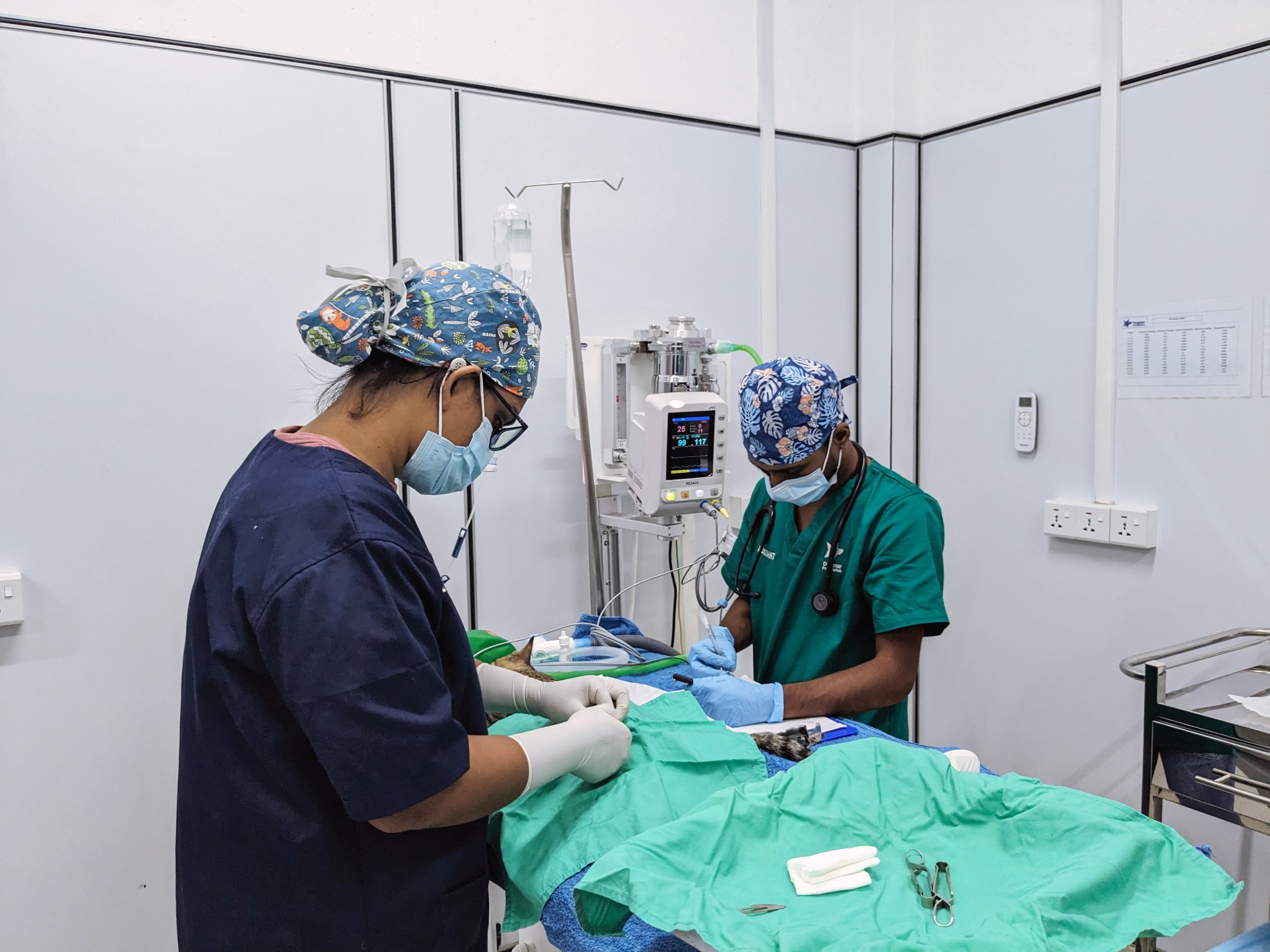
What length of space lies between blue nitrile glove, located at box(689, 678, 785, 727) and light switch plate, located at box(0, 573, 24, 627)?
1440 millimetres

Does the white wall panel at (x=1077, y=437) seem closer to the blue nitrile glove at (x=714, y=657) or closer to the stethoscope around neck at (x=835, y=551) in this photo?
the stethoscope around neck at (x=835, y=551)

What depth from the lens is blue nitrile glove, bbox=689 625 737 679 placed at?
5.57 feet

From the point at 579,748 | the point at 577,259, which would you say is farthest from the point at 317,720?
the point at 577,259

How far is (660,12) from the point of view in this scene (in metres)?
2.60

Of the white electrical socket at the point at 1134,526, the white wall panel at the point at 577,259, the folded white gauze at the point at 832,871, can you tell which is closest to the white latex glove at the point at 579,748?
the folded white gauze at the point at 832,871

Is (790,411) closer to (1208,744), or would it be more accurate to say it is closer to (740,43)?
(1208,744)

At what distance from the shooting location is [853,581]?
1.72 m

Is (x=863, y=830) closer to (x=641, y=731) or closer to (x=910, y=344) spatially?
(x=641, y=731)

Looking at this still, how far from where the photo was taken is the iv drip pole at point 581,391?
7.36ft

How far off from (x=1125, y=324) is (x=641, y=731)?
72.3 inches

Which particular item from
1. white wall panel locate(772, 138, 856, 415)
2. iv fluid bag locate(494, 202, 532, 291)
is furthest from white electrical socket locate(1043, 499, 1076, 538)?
iv fluid bag locate(494, 202, 532, 291)

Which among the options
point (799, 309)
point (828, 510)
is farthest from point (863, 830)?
point (799, 309)

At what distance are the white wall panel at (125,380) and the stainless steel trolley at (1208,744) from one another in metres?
1.98

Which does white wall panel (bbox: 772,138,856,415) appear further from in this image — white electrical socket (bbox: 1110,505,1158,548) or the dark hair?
the dark hair
